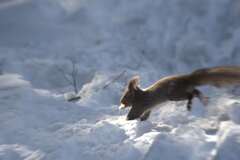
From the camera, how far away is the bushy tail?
296 centimetres

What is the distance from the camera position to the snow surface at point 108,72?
2.78 m

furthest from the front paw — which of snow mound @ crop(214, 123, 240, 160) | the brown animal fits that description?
snow mound @ crop(214, 123, 240, 160)

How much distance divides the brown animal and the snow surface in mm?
106

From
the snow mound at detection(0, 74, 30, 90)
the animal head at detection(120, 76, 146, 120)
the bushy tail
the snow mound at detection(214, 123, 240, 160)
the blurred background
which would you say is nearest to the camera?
the snow mound at detection(214, 123, 240, 160)

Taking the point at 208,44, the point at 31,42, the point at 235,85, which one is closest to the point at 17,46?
the point at 31,42

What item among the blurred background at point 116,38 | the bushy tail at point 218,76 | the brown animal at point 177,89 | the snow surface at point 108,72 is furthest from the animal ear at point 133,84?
the blurred background at point 116,38

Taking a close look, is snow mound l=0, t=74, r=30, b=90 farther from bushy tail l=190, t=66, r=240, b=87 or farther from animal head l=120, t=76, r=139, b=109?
bushy tail l=190, t=66, r=240, b=87

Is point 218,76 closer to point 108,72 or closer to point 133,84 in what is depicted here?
point 133,84

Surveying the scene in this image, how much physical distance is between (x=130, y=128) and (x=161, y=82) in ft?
1.27

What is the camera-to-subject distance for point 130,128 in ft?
9.87

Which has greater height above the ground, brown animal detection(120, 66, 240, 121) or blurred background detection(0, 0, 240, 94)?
blurred background detection(0, 0, 240, 94)

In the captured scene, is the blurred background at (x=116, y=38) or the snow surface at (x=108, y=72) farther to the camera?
the blurred background at (x=116, y=38)

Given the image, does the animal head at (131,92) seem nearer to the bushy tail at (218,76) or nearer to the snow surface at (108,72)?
the snow surface at (108,72)

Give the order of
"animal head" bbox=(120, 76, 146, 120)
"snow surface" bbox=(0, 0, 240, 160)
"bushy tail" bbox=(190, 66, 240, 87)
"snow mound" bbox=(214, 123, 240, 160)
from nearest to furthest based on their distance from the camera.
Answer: "snow mound" bbox=(214, 123, 240, 160) → "snow surface" bbox=(0, 0, 240, 160) → "bushy tail" bbox=(190, 66, 240, 87) → "animal head" bbox=(120, 76, 146, 120)
